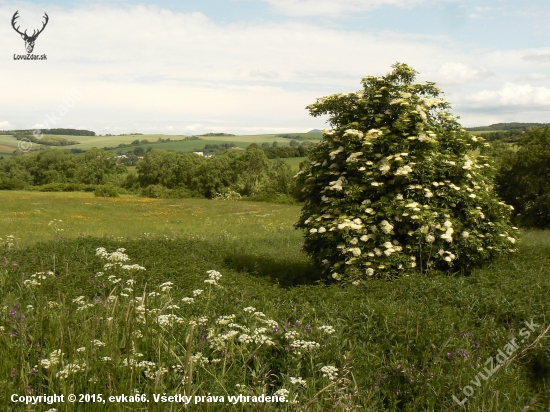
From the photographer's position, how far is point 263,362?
4969 millimetres

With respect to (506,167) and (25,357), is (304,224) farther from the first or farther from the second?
(506,167)

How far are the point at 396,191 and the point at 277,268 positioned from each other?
4.32 meters

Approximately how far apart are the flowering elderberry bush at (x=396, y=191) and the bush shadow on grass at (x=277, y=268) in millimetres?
1116

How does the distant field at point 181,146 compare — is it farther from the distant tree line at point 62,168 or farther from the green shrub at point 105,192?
the green shrub at point 105,192

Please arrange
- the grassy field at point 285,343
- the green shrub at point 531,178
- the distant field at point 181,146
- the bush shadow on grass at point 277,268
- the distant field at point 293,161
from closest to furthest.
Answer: the grassy field at point 285,343
the bush shadow on grass at point 277,268
the green shrub at point 531,178
the distant field at point 293,161
the distant field at point 181,146

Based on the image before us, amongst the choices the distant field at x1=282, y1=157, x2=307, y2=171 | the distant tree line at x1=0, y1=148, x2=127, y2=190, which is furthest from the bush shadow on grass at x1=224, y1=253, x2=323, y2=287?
the distant field at x1=282, y1=157, x2=307, y2=171

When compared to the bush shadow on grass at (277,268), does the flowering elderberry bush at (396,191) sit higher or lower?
higher

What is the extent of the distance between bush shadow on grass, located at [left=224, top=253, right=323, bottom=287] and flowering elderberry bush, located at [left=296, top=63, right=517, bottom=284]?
3.66 feet

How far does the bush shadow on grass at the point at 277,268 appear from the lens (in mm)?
11734

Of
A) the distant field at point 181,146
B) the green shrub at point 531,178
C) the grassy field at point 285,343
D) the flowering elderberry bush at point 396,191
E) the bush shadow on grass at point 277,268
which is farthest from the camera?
the distant field at point 181,146

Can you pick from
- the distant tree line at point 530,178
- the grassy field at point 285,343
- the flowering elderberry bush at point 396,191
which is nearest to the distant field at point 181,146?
the distant tree line at point 530,178

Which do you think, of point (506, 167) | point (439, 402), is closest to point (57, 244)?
point (439, 402)

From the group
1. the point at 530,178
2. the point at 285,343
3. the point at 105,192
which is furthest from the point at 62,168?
the point at 285,343

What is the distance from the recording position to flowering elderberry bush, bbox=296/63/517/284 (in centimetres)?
970
